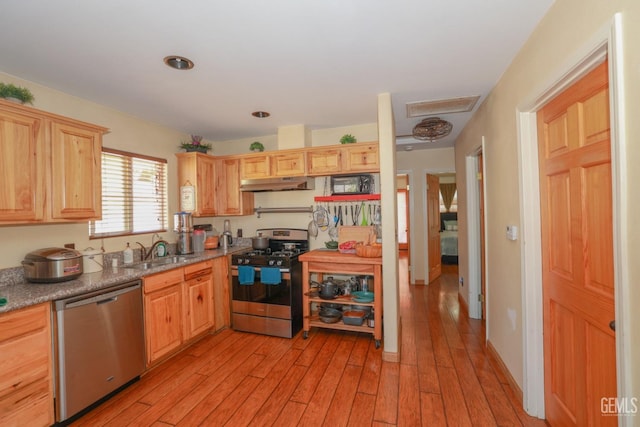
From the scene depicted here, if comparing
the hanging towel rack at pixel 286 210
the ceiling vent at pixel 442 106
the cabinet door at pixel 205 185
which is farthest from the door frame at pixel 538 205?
the cabinet door at pixel 205 185

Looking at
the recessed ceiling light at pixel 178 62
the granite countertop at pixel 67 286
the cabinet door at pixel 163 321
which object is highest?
the recessed ceiling light at pixel 178 62

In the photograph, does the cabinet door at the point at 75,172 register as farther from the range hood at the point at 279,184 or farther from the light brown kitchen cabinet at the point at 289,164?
the light brown kitchen cabinet at the point at 289,164

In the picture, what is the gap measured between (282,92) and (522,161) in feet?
6.66

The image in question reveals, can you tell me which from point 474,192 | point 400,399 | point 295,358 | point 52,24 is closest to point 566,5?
point 474,192

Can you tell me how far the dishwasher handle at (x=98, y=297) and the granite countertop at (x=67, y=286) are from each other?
0.03 metres

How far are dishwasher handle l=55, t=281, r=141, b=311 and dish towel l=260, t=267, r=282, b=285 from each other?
3.99 ft

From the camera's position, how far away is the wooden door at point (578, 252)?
1308mm

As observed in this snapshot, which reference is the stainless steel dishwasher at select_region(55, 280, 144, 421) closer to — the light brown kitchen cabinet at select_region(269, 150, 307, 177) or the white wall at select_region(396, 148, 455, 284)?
the light brown kitchen cabinet at select_region(269, 150, 307, 177)

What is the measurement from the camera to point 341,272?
3070mm

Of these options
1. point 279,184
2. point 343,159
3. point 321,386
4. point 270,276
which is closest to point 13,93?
point 279,184

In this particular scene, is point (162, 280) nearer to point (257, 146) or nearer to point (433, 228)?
point (257, 146)

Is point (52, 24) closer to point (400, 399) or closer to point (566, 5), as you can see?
point (566, 5)

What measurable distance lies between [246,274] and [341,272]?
1.13 metres

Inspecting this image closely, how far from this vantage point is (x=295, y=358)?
2.74m
